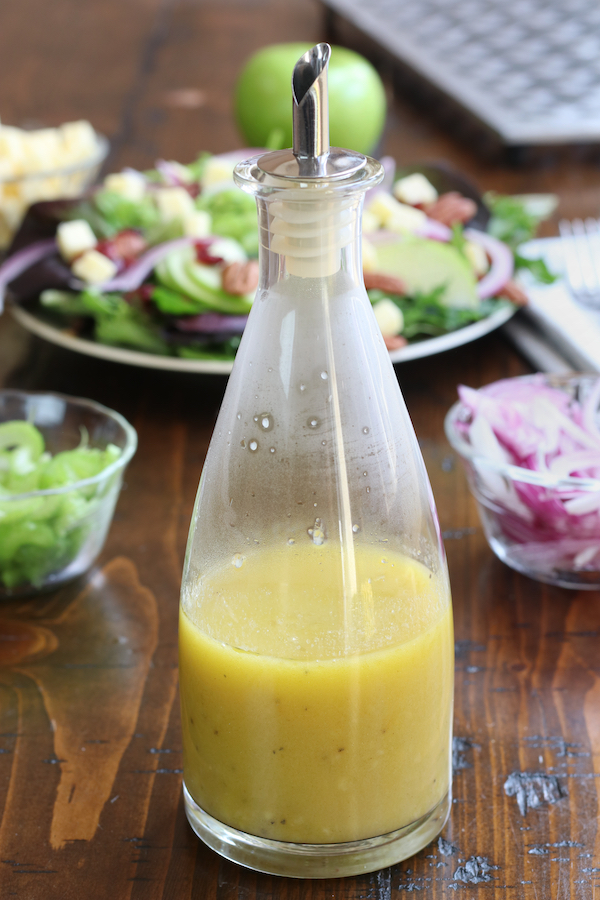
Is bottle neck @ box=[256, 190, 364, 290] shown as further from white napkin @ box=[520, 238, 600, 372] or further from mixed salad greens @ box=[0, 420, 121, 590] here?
white napkin @ box=[520, 238, 600, 372]

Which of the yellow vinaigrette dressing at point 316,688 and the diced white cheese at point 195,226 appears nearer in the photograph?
the yellow vinaigrette dressing at point 316,688

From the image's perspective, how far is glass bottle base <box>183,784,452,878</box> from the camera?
Answer: 437mm

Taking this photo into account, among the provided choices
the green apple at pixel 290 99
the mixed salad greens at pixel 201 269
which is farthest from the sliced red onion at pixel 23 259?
the green apple at pixel 290 99

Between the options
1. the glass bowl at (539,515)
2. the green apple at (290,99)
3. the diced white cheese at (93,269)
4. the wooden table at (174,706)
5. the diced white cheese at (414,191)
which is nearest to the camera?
the wooden table at (174,706)

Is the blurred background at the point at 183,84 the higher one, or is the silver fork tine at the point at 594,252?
the silver fork tine at the point at 594,252

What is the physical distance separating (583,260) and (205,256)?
46 centimetres

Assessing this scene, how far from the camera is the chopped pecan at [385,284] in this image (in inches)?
38.2

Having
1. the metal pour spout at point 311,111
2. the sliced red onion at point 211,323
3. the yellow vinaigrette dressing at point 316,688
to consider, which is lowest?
the sliced red onion at point 211,323

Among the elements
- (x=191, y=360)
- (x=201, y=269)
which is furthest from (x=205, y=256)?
(x=191, y=360)

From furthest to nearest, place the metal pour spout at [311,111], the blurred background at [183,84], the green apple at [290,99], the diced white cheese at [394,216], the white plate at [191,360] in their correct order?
the blurred background at [183,84]
the green apple at [290,99]
the diced white cheese at [394,216]
the white plate at [191,360]
the metal pour spout at [311,111]

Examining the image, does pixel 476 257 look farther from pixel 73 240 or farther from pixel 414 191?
pixel 73 240

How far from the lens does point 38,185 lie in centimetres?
134

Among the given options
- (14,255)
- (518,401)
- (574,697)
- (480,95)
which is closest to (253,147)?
(480,95)

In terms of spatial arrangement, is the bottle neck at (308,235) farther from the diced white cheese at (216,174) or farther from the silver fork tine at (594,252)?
the diced white cheese at (216,174)
